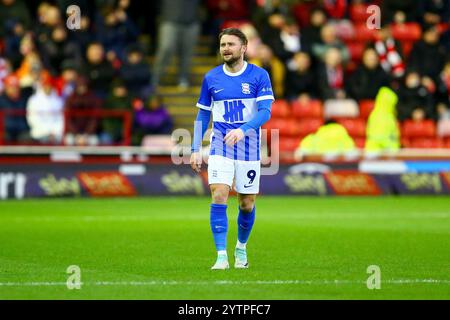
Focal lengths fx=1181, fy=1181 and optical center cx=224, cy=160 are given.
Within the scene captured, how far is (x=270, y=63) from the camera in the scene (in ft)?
82.6

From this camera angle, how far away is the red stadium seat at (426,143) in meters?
25.4

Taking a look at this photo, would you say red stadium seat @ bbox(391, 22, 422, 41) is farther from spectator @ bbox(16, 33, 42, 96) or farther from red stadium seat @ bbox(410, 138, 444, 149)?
spectator @ bbox(16, 33, 42, 96)

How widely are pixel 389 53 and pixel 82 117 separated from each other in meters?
7.70

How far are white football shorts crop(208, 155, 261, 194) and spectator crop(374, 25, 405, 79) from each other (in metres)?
15.7

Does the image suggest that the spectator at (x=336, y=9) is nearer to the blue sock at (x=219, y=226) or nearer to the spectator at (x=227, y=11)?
the spectator at (x=227, y=11)

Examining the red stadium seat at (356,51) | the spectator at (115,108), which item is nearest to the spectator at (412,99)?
the red stadium seat at (356,51)

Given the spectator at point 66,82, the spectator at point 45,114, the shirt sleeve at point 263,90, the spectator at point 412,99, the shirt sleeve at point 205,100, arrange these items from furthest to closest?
the spectator at point 412,99
the spectator at point 66,82
the spectator at point 45,114
the shirt sleeve at point 205,100
the shirt sleeve at point 263,90

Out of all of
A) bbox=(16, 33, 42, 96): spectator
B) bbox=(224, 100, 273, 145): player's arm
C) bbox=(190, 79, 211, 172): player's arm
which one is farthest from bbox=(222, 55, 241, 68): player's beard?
bbox=(16, 33, 42, 96): spectator

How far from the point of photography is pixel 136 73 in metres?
25.0

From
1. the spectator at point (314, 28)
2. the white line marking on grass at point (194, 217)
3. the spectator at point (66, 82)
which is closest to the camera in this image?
the white line marking on grass at point (194, 217)

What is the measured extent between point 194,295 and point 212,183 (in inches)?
78.5

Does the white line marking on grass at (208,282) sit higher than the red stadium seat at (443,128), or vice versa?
the red stadium seat at (443,128)

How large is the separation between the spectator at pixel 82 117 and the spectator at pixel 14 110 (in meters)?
0.85

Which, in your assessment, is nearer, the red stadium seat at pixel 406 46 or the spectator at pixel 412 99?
the spectator at pixel 412 99
